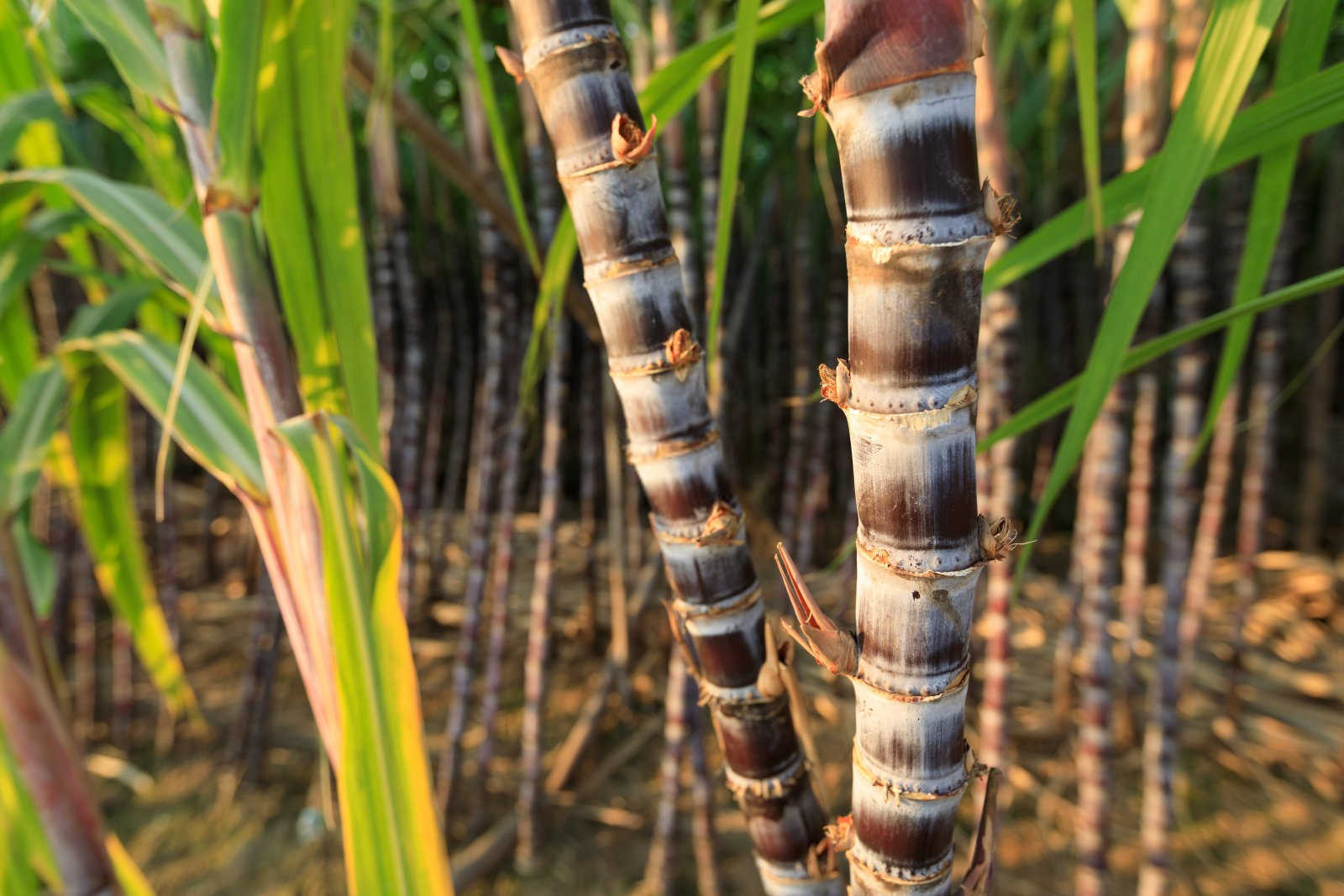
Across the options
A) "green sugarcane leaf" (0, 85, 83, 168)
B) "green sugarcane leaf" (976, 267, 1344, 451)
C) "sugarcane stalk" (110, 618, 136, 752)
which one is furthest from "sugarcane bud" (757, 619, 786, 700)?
"sugarcane stalk" (110, 618, 136, 752)

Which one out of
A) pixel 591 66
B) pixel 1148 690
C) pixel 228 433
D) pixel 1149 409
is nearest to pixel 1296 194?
pixel 1149 409

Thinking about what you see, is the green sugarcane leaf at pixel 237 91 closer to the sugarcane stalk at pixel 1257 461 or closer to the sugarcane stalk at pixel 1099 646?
the sugarcane stalk at pixel 1099 646

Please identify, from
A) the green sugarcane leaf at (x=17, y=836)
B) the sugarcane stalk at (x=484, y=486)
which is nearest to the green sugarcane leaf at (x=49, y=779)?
the green sugarcane leaf at (x=17, y=836)

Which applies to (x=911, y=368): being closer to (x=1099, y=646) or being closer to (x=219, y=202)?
(x=219, y=202)

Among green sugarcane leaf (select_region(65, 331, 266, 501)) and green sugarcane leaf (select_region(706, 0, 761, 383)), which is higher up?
green sugarcane leaf (select_region(706, 0, 761, 383))

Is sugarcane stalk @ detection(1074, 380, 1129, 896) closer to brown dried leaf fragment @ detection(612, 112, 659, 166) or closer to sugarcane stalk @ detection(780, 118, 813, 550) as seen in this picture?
sugarcane stalk @ detection(780, 118, 813, 550)
